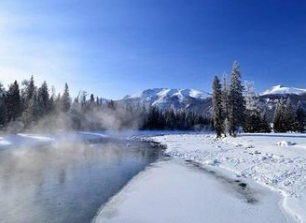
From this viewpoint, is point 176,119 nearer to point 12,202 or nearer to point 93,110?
point 93,110

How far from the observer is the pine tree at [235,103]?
6047cm

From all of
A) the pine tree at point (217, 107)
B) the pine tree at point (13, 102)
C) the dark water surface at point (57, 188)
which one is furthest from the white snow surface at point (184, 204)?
the pine tree at point (13, 102)

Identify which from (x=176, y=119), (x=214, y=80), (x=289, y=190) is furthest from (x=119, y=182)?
(x=176, y=119)

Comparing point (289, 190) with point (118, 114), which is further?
point (118, 114)

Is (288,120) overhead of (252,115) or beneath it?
beneath

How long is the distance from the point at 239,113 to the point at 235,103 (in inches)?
86.4

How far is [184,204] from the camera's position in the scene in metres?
15.6

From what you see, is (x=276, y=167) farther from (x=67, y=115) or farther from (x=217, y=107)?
(x=67, y=115)

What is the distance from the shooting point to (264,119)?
76.6m

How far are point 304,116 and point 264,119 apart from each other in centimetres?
1315

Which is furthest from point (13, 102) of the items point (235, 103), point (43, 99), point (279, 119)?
point (279, 119)

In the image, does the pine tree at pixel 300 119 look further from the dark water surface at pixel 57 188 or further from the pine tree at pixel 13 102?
the pine tree at pixel 13 102

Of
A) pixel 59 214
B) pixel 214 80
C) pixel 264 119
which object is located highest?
pixel 214 80

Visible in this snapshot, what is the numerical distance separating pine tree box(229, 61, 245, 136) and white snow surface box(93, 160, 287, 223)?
3992 centimetres
